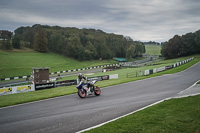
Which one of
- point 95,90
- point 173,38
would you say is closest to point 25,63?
point 95,90

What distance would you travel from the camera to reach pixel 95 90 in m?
15.0

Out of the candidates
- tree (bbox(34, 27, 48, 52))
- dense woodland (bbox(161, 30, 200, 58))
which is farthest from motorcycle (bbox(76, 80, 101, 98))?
dense woodland (bbox(161, 30, 200, 58))

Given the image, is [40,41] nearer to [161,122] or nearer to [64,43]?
[64,43]

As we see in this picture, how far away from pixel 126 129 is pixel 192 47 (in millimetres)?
103892

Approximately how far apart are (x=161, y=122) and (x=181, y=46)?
9908 cm

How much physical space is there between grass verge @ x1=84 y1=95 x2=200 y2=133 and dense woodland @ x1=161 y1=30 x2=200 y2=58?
304ft

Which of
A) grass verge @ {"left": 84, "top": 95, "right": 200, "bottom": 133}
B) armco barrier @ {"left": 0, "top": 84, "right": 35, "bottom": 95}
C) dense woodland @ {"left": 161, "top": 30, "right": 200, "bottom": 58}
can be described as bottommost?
armco barrier @ {"left": 0, "top": 84, "right": 35, "bottom": 95}

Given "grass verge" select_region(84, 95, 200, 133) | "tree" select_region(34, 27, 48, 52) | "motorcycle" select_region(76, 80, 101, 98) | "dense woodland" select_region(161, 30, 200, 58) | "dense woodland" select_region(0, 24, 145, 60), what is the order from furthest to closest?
"dense woodland" select_region(161, 30, 200, 58) < "dense woodland" select_region(0, 24, 145, 60) < "tree" select_region(34, 27, 48, 52) < "motorcycle" select_region(76, 80, 101, 98) < "grass verge" select_region(84, 95, 200, 133)

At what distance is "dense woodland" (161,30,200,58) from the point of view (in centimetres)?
9300

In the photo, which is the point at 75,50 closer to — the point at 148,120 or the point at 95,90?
the point at 95,90

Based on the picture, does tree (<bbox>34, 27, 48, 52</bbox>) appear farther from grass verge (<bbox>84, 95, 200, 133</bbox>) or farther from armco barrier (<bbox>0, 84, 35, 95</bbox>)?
grass verge (<bbox>84, 95, 200, 133</bbox>)

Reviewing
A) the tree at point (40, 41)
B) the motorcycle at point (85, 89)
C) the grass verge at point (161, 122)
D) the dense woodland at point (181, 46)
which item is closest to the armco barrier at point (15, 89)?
the motorcycle at point (85, 89)

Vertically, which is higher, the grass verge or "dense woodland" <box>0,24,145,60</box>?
"dense woodland" <box>0,24,145,60</box>

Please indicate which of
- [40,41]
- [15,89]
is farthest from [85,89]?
[40,41]
